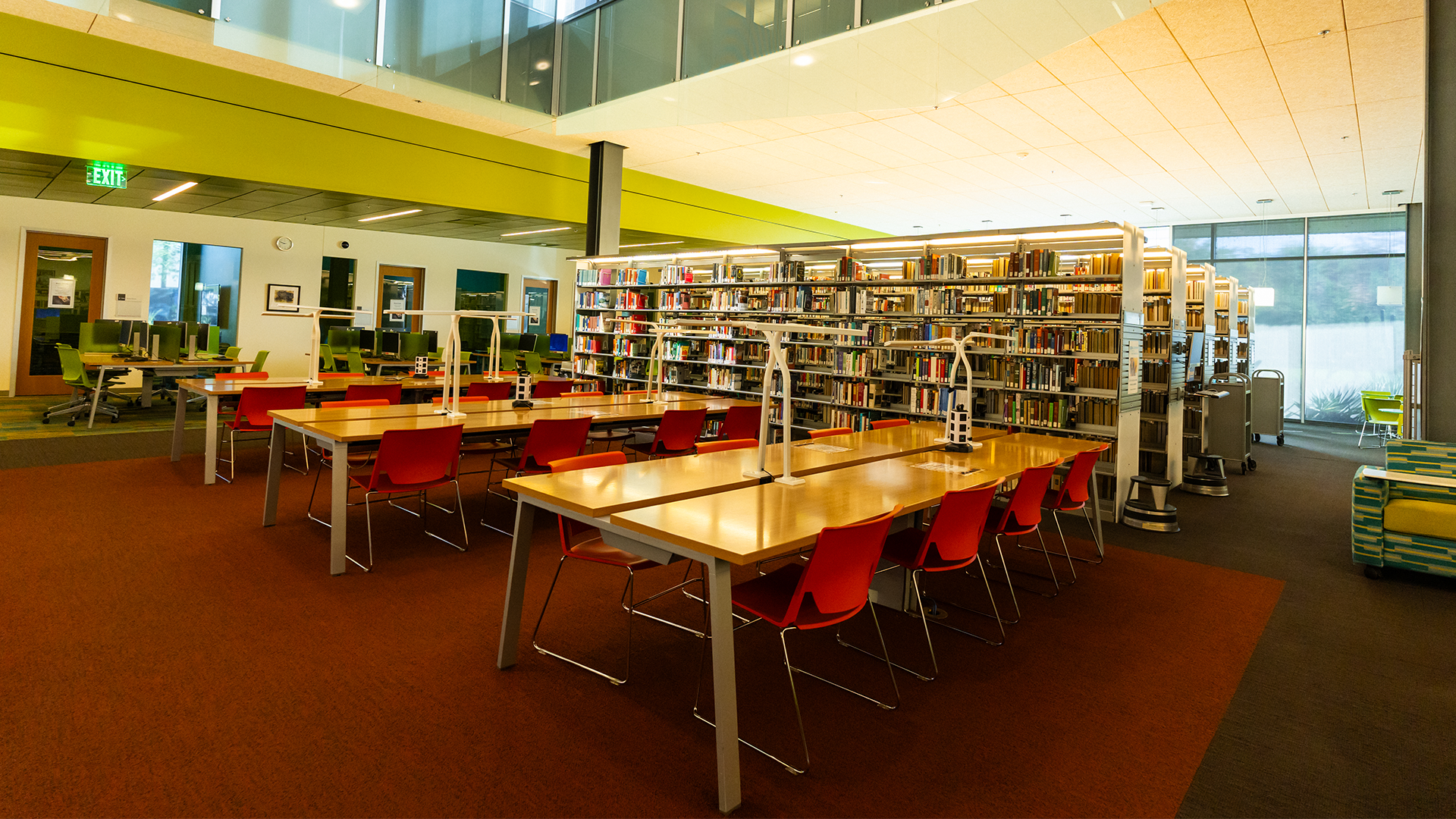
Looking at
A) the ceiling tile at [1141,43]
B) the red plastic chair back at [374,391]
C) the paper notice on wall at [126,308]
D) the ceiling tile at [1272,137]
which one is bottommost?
the red plastic chair back at [374,391]

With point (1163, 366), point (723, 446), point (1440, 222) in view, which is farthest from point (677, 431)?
→ point (1440, 222)

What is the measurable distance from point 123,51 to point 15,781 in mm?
7300

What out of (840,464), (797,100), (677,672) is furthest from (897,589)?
(797,100)

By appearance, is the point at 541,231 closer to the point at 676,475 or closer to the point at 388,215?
the point at 388,215

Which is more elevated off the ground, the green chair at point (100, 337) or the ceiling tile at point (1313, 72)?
the ceiling tile at point (1313, 72)

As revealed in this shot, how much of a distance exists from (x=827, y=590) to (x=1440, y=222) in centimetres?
535

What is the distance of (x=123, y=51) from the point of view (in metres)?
6.86

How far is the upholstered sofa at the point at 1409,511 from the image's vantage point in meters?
4.50

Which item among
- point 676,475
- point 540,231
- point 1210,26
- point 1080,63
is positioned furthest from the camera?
point 540,231

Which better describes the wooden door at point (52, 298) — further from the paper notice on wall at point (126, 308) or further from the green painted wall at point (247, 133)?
the green painted wall at point (247, 133)

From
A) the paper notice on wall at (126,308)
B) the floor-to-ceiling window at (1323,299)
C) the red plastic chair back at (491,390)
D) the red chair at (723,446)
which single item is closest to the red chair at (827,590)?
the red chair at (723,446)

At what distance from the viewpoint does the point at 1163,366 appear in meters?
7.19

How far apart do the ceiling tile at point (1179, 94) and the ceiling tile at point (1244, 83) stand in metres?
0.07

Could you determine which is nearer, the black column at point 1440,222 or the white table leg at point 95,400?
the black column at point 1440,222
